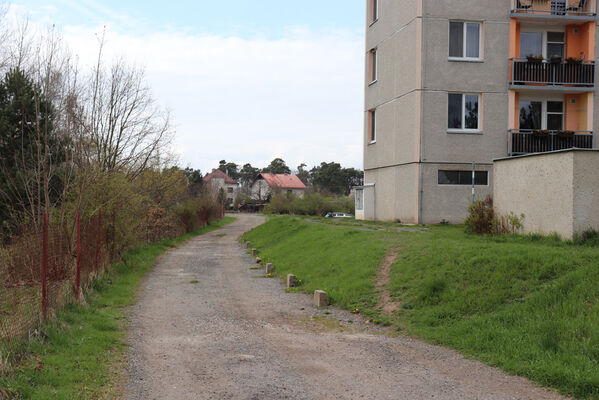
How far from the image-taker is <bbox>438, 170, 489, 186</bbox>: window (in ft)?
72.5

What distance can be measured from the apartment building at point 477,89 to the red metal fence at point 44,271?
1331 cm

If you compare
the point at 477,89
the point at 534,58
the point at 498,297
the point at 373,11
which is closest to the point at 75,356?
the point at 498,297

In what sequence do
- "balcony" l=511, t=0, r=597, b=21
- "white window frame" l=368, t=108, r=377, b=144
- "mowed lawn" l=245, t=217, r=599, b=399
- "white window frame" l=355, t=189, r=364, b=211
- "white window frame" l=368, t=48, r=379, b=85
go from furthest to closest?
"white window frame" l=355, t=189, r=364, b=211
"white window frame" l=368, t=108, r=377, b=144
"white window frame" l=368, t=48, r=379, b=85
"balcony" l=511, t=0, r=597, b=21
"mowed lawn" l=245, t=217, r=599, b=399

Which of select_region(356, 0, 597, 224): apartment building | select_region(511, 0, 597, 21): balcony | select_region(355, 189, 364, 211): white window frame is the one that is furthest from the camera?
select_region(355, 189, 364, 211): white window frame

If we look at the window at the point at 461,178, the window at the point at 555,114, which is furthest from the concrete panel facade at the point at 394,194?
the window at the point at 555,114

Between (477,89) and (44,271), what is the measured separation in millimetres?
19164

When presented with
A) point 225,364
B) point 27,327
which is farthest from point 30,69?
point 225,364

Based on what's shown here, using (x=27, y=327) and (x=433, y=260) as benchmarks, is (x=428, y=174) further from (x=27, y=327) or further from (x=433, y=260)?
(x=27, y=327)

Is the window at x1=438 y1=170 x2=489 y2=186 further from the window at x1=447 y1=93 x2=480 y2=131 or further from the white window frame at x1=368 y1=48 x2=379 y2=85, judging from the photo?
the white window frame at x1=368 y1=48 x2=379 y2=85

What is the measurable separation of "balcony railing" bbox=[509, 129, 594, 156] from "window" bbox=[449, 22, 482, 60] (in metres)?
3.76

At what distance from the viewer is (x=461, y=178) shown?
72.8 ft

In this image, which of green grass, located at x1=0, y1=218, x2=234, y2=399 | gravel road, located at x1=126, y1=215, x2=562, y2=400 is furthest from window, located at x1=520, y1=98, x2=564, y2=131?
green grass, located at x1=0, y1=218, x2=234, y2=399

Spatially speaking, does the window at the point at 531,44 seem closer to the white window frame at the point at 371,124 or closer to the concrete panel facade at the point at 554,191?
the white window frame at the point at 371,124

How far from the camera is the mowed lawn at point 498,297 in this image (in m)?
6.14
